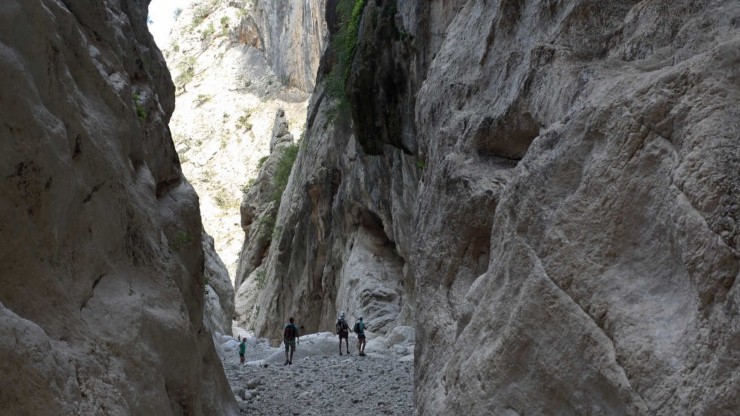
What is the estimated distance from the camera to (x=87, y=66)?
7.32 meters

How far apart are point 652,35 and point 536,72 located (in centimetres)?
159

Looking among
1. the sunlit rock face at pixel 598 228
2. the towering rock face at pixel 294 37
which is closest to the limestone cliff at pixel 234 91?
the towering rock face at pixel 294 37

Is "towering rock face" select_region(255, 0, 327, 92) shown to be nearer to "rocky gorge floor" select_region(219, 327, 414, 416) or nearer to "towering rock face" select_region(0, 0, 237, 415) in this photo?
"rocky gorge floor" select_region(219, 327, 414, 416)

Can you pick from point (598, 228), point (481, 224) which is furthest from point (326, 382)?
point (598, 228)

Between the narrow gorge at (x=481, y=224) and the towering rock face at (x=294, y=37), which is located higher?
the towering rock face at (x=294, y=37)

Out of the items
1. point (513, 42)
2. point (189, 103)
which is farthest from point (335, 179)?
point (189, 103)

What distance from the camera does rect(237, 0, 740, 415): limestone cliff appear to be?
14.7ft

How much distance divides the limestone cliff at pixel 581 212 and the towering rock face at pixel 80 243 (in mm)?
2897

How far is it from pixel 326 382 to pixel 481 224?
6020mm

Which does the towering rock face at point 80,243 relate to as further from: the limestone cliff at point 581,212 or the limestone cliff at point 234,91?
the limestone cliff at point 234,91

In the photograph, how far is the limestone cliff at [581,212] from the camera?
4.48 meters

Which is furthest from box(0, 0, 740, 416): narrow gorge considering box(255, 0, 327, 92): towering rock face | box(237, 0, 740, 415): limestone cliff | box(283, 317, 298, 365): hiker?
box(255, 0, 327, 92): towering rock face

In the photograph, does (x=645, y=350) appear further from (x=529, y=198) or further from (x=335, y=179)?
(x=335, y=179)

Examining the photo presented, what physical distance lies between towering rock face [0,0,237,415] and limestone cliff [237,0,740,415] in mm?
2897
